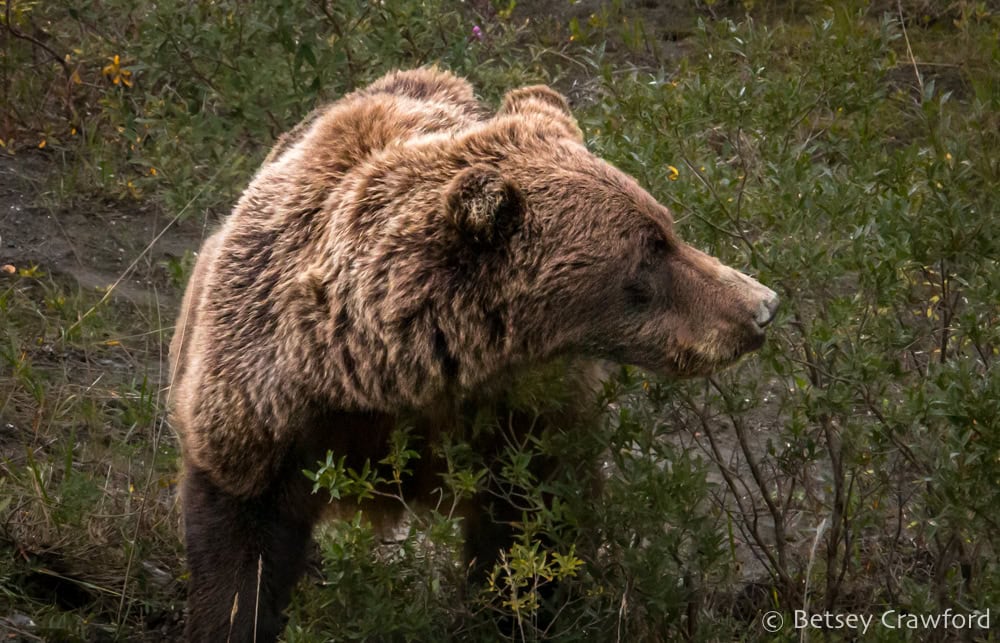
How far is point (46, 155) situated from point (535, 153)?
4676 millimetres

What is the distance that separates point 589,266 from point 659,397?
0.61 metres

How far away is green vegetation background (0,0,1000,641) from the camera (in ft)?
11.7

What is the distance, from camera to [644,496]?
3.58 meters

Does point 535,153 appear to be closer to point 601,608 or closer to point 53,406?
point 601,608

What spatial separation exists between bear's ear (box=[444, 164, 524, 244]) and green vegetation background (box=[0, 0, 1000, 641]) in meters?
0.45

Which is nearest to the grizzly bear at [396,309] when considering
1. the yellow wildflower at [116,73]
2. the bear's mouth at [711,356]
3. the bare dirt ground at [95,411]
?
the bear's mouth at [711,356]

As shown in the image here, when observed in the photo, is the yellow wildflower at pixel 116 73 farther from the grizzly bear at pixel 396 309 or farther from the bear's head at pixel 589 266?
the bear's head at pixel 589 266

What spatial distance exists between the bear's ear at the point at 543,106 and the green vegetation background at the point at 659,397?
0.23 meters

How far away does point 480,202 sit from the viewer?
10.6 ft

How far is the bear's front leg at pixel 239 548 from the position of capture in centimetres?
365

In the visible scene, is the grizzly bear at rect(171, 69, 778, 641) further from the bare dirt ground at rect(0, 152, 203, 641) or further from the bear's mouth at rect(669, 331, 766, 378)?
the bare dirt ground at rect(0, 152, 203, 641)

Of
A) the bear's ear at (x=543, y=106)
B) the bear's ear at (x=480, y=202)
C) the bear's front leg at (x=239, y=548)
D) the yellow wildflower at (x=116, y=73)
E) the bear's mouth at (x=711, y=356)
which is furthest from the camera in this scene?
the yellow wildflower at (x=116, y=73)

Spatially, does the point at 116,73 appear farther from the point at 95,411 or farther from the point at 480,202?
the point at 480,202

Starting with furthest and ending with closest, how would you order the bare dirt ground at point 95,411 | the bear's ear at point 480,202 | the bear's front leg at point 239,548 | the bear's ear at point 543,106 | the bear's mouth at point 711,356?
the bare dirt ground at point 95,411 → the bear's ear at point 543,106 → the bear's front leg at point 239,548 → the bear's mouth at point 711,356 → the bear's ear at point 480,202
